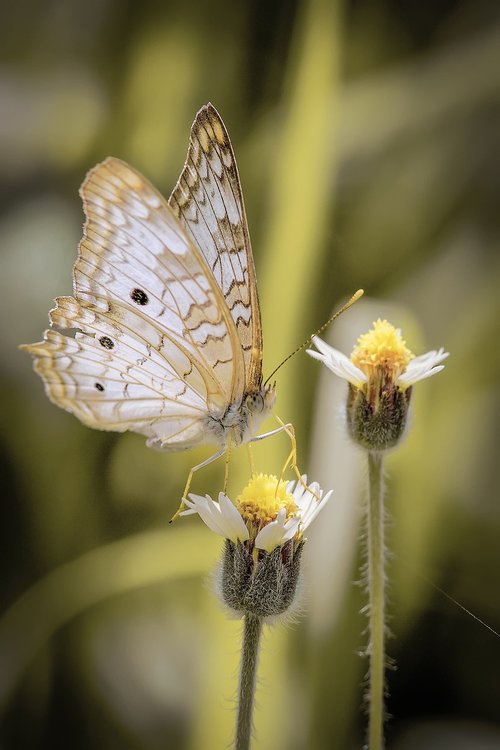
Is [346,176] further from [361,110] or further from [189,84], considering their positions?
[189,84]

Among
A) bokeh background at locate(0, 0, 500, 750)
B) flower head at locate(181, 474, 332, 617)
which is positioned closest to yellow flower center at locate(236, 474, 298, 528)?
flower head at locate(181, 474, 332, 617)

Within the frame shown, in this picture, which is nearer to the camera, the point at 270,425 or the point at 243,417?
the point at 243,417

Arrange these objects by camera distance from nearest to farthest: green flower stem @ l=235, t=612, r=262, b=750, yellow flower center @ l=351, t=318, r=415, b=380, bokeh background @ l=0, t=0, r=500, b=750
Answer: green flower stem @ l=235, t=612, r=262, b=750 < yellow flower center @ l=351, t=318, r=415, b=380 < bokeh background @ l=0, t=0, r=500, b=750

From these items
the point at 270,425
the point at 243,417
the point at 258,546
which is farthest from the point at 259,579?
the point at 270,425

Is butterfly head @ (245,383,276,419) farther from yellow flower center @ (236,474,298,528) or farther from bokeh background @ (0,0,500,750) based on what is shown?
bokeh background @ (0,0,500,750)

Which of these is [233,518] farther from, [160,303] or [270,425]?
[270,425]

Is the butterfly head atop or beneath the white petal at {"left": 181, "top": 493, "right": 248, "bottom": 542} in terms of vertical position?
atop

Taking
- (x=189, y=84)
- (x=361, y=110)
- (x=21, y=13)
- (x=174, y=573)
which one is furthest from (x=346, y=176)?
(x=174, y=573)

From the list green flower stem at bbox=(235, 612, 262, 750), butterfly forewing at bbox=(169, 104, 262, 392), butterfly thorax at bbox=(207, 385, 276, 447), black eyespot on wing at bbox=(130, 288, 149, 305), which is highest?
butterfly forewing at bbox=(169, 104, 262, 392)
